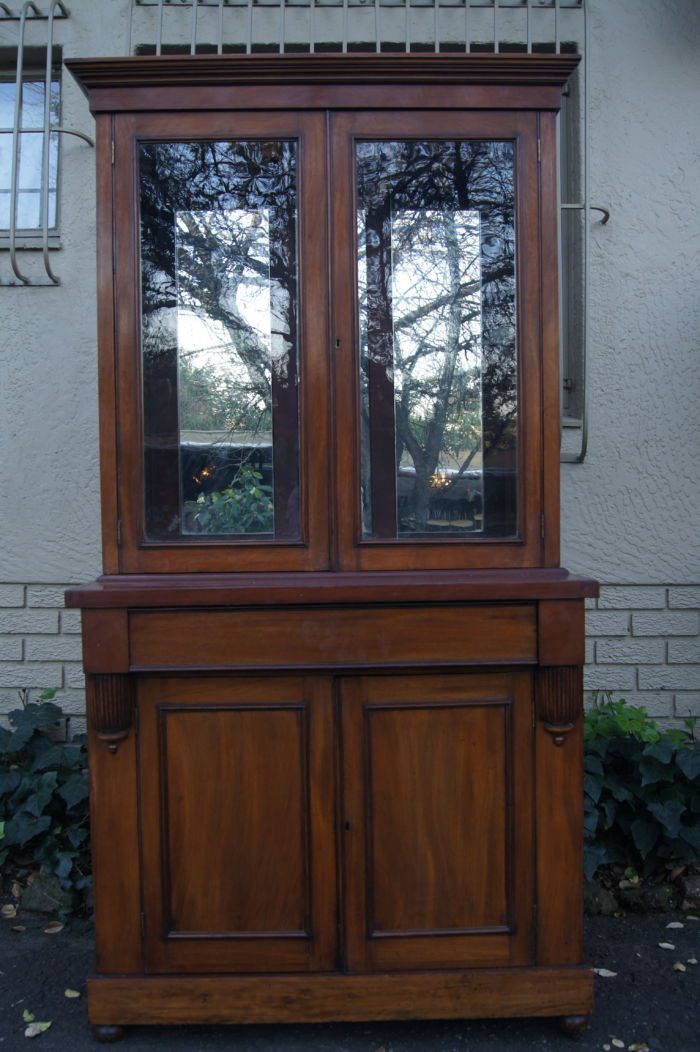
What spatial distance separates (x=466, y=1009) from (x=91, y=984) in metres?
1.04

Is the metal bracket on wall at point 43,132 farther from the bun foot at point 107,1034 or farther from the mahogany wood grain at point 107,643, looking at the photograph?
the bun foot at point 107,1034

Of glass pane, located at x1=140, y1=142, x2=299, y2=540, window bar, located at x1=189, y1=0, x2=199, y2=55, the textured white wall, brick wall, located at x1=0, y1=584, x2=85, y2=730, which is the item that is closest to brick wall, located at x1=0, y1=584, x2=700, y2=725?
brick wall, located at x1=0, y1=584, x2=85, y2=730

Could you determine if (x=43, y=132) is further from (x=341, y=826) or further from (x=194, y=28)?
(x=341, y=826)

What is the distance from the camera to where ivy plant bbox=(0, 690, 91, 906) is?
10.00 feet

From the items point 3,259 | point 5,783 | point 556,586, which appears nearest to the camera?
point 556,586

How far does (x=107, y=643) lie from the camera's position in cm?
221

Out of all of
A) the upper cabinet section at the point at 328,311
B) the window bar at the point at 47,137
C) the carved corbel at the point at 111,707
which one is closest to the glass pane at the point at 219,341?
the upper cabinet section at the point at 328,311

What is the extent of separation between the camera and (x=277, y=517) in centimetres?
227

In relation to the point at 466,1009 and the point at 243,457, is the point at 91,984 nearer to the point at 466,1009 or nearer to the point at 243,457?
the point at 466,1009

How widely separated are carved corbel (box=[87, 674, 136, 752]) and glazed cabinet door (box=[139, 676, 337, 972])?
4cm

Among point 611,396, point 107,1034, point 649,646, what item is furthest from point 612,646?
point 107,1034

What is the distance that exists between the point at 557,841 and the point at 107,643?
4.43 feet

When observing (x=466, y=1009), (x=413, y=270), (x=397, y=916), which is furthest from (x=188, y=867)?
(x=413, y=270)

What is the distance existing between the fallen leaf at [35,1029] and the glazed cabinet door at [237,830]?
429 mm
